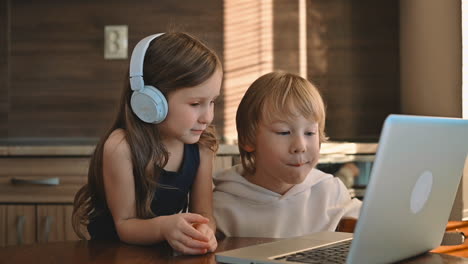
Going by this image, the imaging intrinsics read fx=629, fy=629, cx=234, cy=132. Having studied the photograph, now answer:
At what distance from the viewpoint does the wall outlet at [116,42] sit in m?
2.90

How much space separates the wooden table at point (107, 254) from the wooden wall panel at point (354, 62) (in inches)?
70.4

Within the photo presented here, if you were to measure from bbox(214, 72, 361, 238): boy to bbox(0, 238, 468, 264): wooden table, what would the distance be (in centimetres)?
29

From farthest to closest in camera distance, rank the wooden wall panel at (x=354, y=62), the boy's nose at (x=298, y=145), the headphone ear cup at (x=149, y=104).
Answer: the wooden wall panel at (x=354, y=62)
the boy's nose at (x=298, y=145)
the headphone ear cup at (x=149, y=104)

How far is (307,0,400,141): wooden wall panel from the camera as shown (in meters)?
2.84

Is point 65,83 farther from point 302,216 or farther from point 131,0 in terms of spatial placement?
point 302,216

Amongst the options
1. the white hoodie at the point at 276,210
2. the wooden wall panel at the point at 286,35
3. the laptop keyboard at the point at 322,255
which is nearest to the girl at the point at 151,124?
the white hoodie at the point at 276,210

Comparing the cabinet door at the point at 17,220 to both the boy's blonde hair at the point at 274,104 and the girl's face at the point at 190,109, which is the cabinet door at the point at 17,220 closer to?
the boy's blonde hair at the point at 274,104

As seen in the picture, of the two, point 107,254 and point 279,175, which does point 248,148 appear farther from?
point 107,254

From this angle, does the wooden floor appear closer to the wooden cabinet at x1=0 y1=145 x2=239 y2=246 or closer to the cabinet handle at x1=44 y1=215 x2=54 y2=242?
the wooden cabinet at x1=0 y1=145 x2=239 y2=246

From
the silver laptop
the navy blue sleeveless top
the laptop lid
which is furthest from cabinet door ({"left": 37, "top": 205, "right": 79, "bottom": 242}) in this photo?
the laptop lid

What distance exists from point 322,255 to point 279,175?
1.72ft

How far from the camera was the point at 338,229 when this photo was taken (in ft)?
4.65

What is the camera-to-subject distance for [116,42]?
2.90 meters

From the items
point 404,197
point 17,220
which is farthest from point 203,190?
point 17,220
